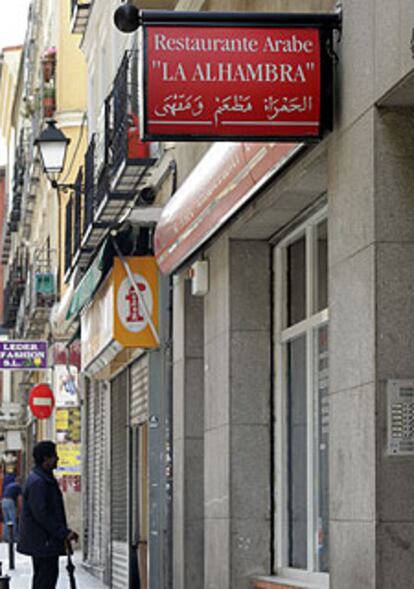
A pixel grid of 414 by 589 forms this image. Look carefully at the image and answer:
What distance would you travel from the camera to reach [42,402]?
37.1 m

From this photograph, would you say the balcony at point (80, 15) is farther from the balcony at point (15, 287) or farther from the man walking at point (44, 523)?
the balcony at point (15, 287)

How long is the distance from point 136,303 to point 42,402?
1911cm

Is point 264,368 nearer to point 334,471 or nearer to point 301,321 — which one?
point 301,321

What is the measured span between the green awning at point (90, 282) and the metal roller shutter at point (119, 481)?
1.64 metres

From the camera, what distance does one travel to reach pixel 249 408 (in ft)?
45.0

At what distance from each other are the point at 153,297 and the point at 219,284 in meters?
3.84

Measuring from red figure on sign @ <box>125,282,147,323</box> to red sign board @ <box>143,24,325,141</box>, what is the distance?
27.5ft

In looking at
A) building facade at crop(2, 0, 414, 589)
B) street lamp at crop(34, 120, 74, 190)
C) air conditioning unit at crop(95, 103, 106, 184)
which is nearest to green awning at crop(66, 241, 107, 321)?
building facade at crop(2, 0, 414, 589)

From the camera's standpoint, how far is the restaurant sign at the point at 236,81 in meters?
9.67

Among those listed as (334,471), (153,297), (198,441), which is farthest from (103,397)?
(334,471)

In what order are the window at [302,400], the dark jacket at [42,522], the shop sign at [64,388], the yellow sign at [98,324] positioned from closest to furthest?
the window at [302,400] < the dark jacket at [42,522] < the yellow sign at [98,324] < the shop sign at [64,388]

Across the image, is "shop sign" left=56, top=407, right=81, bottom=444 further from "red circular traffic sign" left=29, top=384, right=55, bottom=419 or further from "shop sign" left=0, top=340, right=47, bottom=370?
"shop sign" left=0, top=340, right=47, bottom=370

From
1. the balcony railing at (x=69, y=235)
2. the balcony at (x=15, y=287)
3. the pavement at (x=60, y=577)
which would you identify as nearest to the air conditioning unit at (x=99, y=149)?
the balcony railing at (x=69, y=235)

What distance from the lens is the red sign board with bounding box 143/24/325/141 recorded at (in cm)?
966
